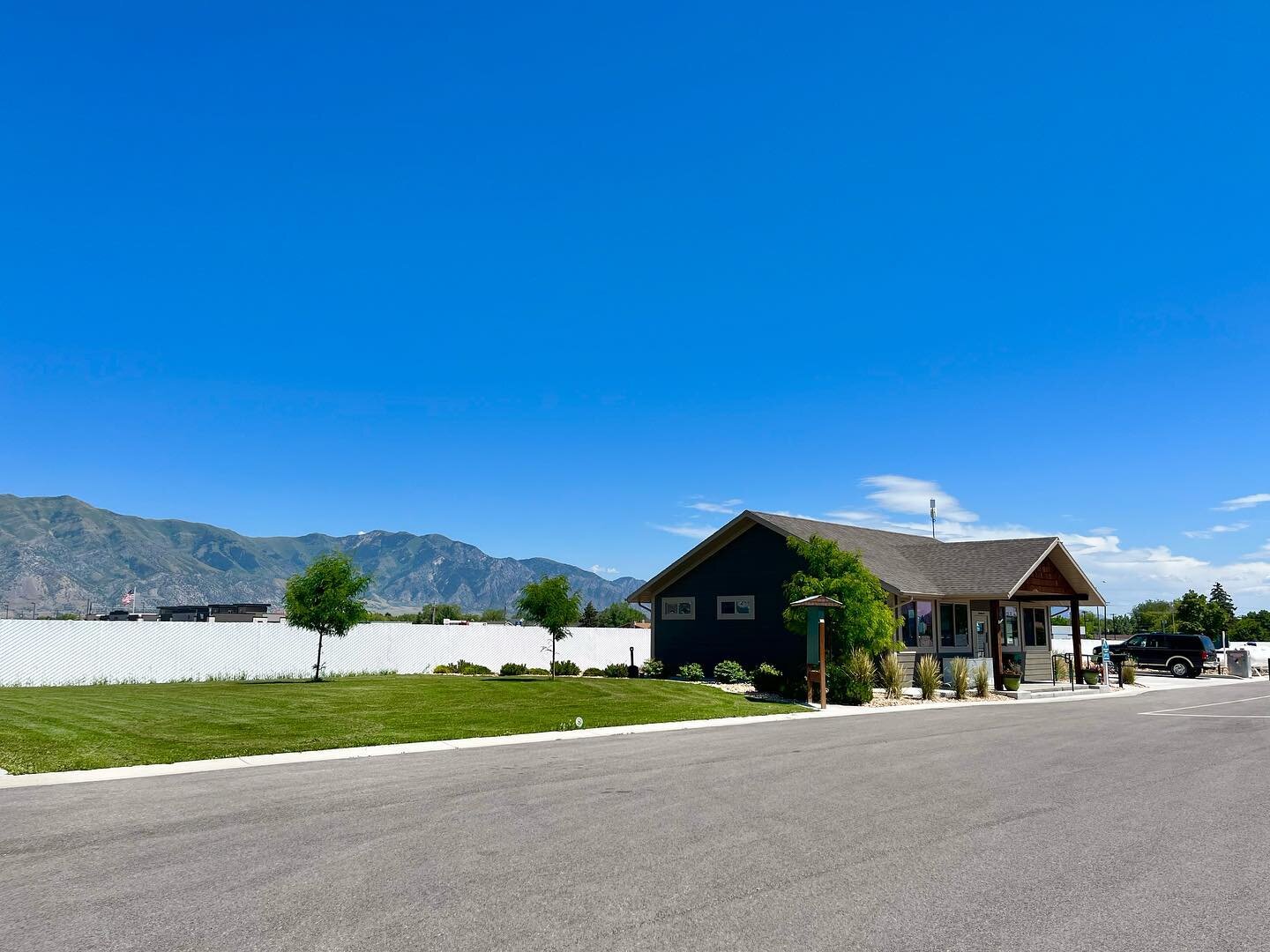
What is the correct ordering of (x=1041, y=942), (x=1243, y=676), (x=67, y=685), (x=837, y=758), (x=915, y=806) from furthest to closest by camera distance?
(x=1243, y=676)
(x=67, y=685)
(x=837, y=758)
(x=915, y=806)
(x=1041, y=942)

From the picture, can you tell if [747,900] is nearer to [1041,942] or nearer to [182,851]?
[1041,942]

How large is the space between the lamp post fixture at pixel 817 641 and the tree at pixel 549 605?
7.50 meters

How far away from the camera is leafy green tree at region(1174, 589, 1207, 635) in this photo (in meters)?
83.9

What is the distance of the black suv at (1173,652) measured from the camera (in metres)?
47.3

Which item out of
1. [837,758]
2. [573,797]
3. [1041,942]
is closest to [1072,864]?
[1041,942]

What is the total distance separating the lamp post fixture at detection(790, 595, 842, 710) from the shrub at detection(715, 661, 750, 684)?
4832 millimetres

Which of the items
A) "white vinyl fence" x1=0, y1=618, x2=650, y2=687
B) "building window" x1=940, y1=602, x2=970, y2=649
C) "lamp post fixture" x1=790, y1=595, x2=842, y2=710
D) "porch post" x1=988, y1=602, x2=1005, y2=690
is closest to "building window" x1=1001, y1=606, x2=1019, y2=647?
"building window" x1=940, y1=602, x2=970, y2=649

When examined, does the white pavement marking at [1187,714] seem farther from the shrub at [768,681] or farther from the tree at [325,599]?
the tree at [325,599]

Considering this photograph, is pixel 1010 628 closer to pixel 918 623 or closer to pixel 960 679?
pixel 918 623

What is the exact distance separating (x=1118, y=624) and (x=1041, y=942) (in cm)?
15048

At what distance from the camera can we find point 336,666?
3722 centimetres

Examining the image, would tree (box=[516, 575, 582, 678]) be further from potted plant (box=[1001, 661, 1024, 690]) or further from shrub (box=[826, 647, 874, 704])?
potted plant (box=[1001, 661, 1024, 690])

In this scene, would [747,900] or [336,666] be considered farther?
[336,666]

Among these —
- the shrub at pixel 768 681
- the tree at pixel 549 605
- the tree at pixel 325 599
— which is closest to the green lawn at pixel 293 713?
the shrub at pixel 768 681
